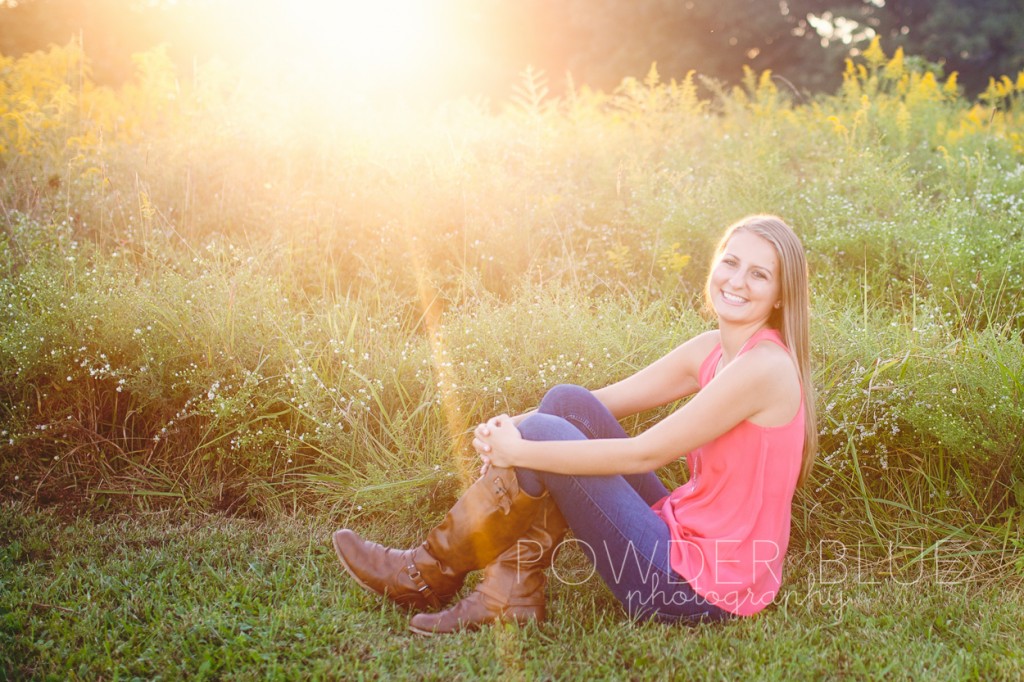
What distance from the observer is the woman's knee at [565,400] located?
9.35 ft

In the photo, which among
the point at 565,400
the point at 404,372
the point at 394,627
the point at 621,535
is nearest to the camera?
the point at 621,535

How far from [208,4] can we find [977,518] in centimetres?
1619

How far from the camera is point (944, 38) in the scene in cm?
1888

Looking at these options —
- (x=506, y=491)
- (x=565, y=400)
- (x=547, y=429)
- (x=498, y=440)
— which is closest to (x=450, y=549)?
(x=506, y=491)

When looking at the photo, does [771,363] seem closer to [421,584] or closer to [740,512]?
[740,512]

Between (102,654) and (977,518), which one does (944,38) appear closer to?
(977,518)

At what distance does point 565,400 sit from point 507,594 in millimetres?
670

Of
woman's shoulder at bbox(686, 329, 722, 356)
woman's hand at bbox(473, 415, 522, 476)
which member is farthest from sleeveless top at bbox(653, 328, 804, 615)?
woman's hand at bbox(473, 415, 522, 476)

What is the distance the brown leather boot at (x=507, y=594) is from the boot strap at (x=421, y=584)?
112 mm

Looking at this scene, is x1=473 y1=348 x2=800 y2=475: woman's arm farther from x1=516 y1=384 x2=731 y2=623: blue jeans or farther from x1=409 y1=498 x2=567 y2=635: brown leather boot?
x1=409 y1=498 x2=567 y2=635: brown leather boot

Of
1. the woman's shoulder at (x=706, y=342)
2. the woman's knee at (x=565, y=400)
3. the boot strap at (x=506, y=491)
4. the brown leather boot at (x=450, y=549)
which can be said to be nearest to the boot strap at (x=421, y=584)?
the brown leather boot at (x=450, y=549)

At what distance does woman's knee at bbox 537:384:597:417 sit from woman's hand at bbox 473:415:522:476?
236 mm

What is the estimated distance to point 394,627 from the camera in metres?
2.75

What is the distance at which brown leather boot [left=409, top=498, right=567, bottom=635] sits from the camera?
267 centimetres
